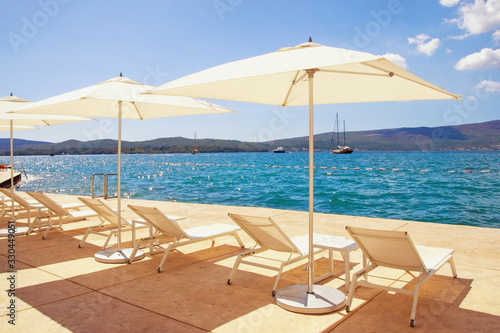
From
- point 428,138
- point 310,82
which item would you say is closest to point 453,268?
point 310,82

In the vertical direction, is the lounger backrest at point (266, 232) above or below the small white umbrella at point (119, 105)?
below

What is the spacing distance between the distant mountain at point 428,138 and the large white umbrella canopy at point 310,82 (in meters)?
106

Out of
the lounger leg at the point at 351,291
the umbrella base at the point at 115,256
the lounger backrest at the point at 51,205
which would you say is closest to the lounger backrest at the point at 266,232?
the lounger leg at the point at 351,291

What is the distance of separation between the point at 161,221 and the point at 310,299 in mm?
2120

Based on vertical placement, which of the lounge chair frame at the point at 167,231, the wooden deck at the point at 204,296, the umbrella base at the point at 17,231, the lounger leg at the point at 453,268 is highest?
→ the lounge chair frame at the point at 167,231

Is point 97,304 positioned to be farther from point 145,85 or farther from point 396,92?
point 396,92

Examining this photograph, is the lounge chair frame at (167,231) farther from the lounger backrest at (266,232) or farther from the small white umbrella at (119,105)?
the lounger backrest at (266,232)

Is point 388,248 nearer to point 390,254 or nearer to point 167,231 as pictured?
point 390,254

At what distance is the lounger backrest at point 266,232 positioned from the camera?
3592mm

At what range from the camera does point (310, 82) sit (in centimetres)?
330

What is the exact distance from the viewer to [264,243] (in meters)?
3.93


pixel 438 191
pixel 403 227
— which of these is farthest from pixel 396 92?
pixel 438 191

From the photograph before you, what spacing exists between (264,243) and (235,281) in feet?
1.68

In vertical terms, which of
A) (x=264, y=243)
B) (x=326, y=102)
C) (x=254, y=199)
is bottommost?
(x=254, y=199)
